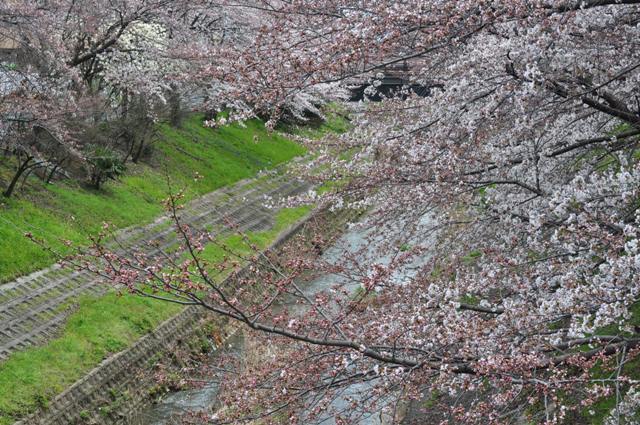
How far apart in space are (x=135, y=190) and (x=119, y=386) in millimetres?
8730

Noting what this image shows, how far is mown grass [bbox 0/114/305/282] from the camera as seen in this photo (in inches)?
556

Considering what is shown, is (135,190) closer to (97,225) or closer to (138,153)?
(138,153)

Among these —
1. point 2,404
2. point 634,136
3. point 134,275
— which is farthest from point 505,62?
point 2,404

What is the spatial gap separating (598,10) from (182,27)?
17.4 meters

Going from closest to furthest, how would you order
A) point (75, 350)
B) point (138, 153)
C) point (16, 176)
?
point (75, 350), point (16, 176), point (138, 153)

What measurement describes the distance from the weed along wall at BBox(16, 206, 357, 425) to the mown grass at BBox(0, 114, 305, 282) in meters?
2.41

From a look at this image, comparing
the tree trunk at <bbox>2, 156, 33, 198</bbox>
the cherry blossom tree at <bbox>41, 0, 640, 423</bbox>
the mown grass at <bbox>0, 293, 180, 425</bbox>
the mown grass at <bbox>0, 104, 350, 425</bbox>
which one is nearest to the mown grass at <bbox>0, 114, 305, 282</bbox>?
the mown grass at <bbox>0, 104, 350, 425</bbox>

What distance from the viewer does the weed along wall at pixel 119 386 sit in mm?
10930

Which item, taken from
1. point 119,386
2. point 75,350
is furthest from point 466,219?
point 75,350

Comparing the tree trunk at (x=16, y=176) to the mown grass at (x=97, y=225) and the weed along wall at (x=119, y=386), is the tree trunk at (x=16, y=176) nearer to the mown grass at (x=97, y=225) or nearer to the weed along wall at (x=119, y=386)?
the mown grass at (x=97, y=225)

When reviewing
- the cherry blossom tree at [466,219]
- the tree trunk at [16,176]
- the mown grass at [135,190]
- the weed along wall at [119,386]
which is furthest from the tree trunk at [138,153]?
the cherry blossom tree at [466,219]

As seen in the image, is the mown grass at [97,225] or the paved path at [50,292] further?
the paved path at [50,292]

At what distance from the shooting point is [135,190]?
66.1 feet

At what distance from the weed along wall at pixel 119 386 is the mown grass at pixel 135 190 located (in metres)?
2.41
